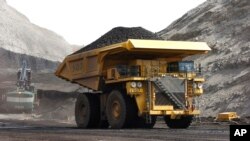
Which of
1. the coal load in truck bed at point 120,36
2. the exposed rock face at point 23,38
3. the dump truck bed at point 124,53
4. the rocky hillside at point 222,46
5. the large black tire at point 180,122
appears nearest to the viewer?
the dump truck bed at point 124,53

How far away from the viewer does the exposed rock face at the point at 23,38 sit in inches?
3570

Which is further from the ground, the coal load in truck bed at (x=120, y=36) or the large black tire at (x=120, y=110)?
the coal load in truck bed at (x=120, y=36)

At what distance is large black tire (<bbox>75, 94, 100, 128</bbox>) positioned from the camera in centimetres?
1775

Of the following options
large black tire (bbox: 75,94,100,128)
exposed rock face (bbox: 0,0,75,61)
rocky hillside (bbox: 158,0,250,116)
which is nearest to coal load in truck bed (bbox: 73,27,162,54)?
large black tire (bbox: 75,94,100,128)

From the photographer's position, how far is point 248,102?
24.9 m

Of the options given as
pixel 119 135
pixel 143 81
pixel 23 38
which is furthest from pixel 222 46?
pixel 23 38

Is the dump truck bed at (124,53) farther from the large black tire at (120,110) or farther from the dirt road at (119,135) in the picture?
the dirt road at (119,135)

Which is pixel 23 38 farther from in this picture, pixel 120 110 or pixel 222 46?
pixel 120 110

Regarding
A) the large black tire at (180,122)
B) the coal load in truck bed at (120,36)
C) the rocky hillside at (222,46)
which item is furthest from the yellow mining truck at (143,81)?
the rocky hillside at (222,46)

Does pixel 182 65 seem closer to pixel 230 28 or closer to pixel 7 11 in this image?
pixel 230 28

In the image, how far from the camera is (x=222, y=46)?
3575cm

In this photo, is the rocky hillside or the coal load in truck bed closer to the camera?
the coal load in truck bed

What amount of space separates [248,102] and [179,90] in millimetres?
10068

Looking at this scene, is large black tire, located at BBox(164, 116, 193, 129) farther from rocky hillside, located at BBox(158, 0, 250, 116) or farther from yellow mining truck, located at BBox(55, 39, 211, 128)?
rocky hillside, located at BBox(158, 0, 250, 116)
